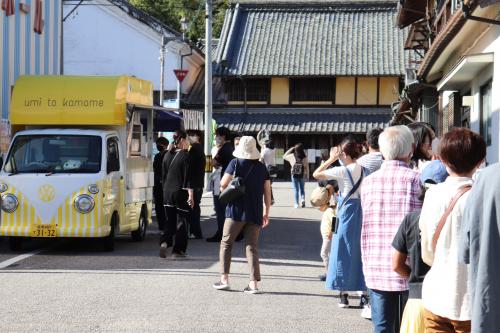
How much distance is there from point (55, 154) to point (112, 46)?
30.5 meters

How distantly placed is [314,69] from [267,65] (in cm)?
228

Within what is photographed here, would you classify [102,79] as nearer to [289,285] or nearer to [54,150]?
[54,150]

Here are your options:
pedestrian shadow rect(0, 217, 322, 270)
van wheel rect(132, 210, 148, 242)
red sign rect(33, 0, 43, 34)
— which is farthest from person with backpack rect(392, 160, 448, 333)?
red sign rect(33, 0, 43, 34)

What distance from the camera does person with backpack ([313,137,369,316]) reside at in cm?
812

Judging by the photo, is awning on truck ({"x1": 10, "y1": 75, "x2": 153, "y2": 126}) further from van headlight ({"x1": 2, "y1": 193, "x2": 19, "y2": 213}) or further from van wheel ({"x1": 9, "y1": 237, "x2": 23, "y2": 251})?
van wheel ({"x1": 9, "y1": 237, "x2": 23, "y2": 251})

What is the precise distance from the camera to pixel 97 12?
4266 centimetres

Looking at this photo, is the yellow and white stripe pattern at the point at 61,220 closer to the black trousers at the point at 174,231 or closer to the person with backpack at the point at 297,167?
the black trousers at the point at 174,231

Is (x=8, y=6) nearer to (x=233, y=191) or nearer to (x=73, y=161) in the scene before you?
(x=73, y=161)

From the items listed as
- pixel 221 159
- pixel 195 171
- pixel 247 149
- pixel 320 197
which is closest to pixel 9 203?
pixel 195 171

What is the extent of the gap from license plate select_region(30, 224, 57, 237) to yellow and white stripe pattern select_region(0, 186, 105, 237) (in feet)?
0.17

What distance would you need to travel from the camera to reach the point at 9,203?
493 inches

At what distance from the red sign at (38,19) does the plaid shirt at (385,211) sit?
15937 millimetres

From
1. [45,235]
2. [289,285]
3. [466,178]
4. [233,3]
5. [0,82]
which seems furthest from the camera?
[233,3]

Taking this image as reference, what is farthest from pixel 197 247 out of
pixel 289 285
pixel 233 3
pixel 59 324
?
pixel 233 3
